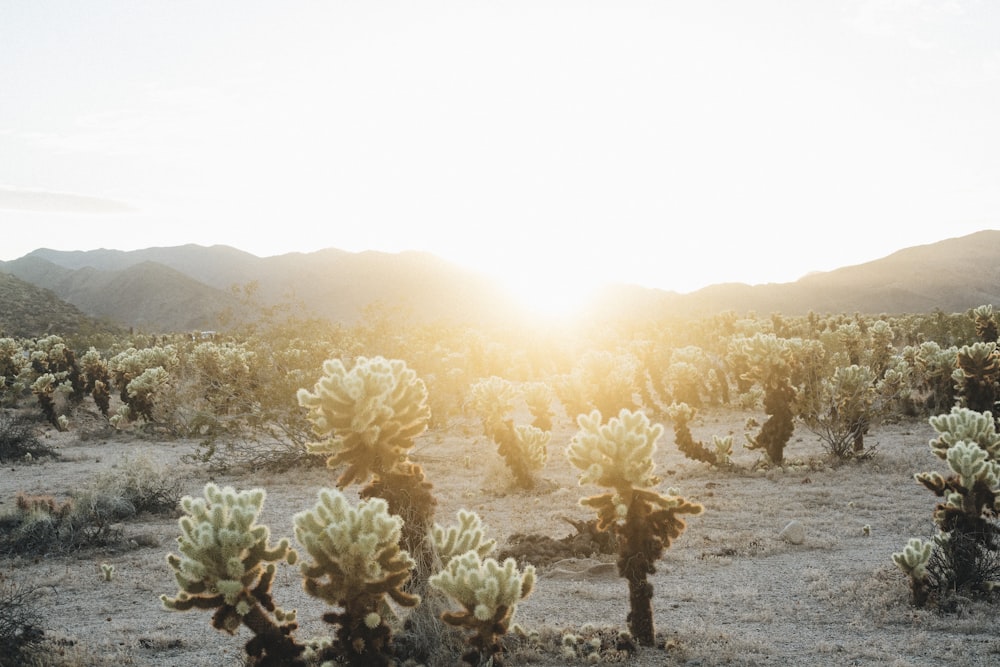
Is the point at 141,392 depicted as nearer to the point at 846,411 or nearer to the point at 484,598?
the point at 484,598

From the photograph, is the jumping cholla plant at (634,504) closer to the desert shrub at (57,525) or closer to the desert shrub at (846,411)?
the desert shrub at (57,525)

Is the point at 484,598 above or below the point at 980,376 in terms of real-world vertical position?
below

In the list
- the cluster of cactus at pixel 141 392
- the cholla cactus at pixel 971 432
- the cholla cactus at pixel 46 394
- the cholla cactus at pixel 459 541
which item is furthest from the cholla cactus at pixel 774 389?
the cholla cactus at pixel 46 394

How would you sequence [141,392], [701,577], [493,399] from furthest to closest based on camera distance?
[141,392]
[493,399]
[701,577]

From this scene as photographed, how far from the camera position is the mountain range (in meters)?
88.8

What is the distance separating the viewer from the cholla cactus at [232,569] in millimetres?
4992

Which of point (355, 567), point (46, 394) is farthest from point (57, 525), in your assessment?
point (46, 394)

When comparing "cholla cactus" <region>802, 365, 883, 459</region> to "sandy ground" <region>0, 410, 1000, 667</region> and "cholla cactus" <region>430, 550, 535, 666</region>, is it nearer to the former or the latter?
"sandy ground" <region>0, 410, 1000, 667</region>

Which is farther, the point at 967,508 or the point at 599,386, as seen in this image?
the point at 599,386

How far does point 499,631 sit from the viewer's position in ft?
18.2

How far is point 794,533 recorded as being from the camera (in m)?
10.1

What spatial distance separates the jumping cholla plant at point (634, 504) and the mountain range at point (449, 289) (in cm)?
7193

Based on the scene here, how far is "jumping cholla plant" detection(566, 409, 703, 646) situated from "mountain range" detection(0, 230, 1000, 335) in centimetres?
7193

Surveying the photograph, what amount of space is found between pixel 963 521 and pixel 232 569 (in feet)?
26.9
